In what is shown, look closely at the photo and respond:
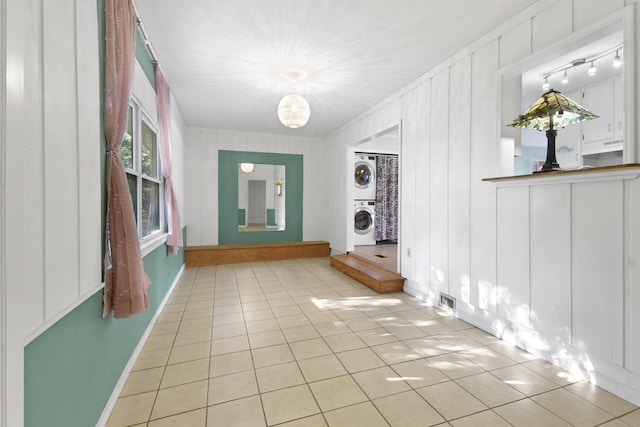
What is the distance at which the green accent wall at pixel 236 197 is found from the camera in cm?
616

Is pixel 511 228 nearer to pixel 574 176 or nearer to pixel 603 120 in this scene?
pixel 574 176

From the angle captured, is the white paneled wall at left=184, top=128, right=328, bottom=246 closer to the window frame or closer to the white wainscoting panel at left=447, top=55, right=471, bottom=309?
the window frame

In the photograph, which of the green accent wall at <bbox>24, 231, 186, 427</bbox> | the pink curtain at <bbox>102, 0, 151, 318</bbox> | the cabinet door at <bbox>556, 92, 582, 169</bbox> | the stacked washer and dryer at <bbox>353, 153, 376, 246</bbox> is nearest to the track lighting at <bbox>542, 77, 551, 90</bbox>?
the cabinet door at <bbox>556, 92, 582, 169</bbox>

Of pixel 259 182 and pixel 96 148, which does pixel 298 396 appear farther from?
pixel 259 182

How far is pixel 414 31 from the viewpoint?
8.41 ft

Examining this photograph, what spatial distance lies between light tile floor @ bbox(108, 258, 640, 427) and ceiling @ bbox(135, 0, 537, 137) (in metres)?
2.82

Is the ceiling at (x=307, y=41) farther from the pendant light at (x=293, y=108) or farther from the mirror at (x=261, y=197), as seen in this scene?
the mirror at (x=261, y=197)

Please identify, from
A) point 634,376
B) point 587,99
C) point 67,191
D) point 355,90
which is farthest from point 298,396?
point 587,99

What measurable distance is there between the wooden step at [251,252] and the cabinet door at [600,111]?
15.6ft

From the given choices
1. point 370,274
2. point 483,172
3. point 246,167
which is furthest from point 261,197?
point 483,172

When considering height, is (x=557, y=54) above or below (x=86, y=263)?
above

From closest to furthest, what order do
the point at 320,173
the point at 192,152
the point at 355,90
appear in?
the point at 355,90
the point at 192,152
the point at 320,173

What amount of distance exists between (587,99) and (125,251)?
524 cm

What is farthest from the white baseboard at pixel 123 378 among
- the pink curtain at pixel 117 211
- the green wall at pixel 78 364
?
the pink curtain at pixel 117 211
